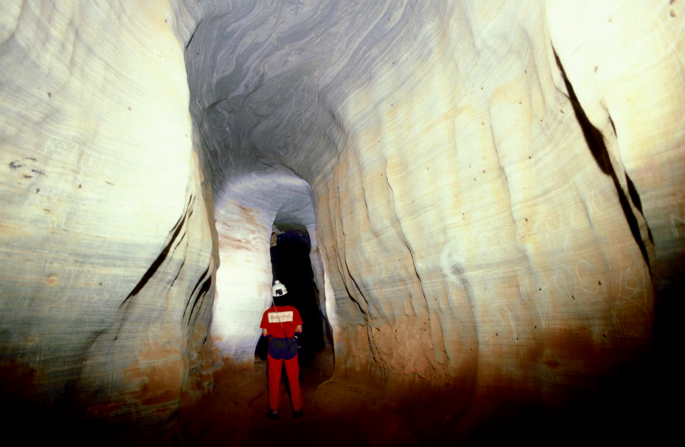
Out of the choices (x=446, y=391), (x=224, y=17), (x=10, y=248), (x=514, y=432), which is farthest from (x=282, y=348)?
(x=224, y=17)

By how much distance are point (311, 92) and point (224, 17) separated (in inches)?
61.7

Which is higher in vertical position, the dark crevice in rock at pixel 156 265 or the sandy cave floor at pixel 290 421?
the dark crevice in rock at pixel 156 265

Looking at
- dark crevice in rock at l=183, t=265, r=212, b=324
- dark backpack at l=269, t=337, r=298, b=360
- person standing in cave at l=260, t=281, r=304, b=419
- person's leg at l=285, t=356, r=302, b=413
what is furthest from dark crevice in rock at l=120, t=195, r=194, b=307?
person's leg at l=285, t=356, r=302, b=413

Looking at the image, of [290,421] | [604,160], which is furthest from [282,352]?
[604,160]

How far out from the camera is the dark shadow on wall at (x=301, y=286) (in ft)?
47.7

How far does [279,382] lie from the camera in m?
4.61

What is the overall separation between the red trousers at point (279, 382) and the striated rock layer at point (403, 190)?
0.89 metres

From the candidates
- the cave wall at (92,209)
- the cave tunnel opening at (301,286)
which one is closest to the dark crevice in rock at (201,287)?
the cave wall at (92,209)

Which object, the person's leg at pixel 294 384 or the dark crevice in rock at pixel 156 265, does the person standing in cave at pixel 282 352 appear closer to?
the person's leg at pixel 294 384

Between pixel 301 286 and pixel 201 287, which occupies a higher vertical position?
pixel 301 286

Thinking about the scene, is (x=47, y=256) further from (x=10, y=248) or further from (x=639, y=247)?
(x=639, y=247)

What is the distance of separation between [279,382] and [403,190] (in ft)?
8.85

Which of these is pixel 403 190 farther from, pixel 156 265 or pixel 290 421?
pixel 290 421

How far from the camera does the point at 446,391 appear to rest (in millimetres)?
3404
